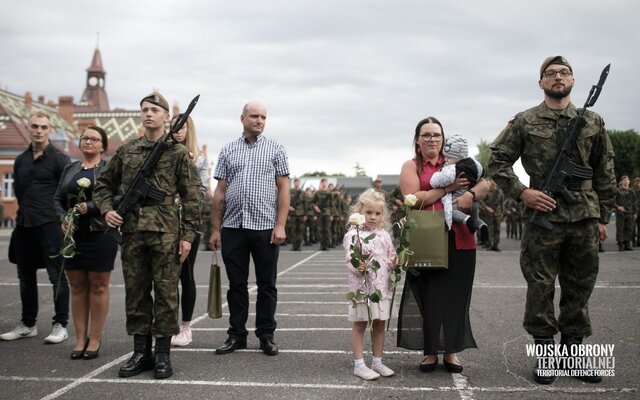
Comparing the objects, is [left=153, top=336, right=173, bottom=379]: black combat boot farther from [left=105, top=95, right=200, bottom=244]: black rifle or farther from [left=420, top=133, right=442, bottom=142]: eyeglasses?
[left=420, top=133, right=442, bottom=142]: eyeglasses

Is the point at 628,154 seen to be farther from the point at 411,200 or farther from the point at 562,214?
the point at 411,200

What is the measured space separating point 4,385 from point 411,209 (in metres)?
3.32

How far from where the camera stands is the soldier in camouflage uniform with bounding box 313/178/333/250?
2228 cm

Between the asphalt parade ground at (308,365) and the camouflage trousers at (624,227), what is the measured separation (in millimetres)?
10635

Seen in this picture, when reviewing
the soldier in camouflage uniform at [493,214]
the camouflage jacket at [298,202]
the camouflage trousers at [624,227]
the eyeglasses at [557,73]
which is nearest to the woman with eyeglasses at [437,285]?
the eyeglasses at [557,73]

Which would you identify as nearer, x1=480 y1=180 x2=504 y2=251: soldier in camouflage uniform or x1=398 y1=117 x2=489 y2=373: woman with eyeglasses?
x1=398 y1=117 x2=489 y2=373: woman with eyeglasses

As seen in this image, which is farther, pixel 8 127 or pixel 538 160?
pixel 8 127

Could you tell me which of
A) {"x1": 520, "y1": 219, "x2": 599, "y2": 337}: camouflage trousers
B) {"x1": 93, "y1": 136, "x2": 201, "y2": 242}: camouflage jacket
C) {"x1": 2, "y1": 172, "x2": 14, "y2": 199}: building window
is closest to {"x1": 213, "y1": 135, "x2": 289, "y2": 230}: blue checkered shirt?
{"x1": 93, "y1": 136, "x2": 201, "y2": 242}: camouflage jacket

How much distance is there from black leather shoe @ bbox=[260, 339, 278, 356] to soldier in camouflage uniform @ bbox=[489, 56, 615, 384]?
7.10 ft

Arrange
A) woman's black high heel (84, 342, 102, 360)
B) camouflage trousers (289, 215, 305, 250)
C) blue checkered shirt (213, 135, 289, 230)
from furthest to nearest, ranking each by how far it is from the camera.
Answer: camouflage trousers (289, 215, 305, 250) < blue checkered shirt (213, 135, 289, 230) < woman's black high heel (84, 342, 102, 360)

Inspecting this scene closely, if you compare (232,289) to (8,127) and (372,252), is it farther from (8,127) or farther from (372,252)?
(8,127)

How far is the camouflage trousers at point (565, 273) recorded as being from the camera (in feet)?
15.5

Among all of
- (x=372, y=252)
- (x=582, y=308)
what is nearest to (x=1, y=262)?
(x=372, y=252)

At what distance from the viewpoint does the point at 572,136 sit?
4633 mm
